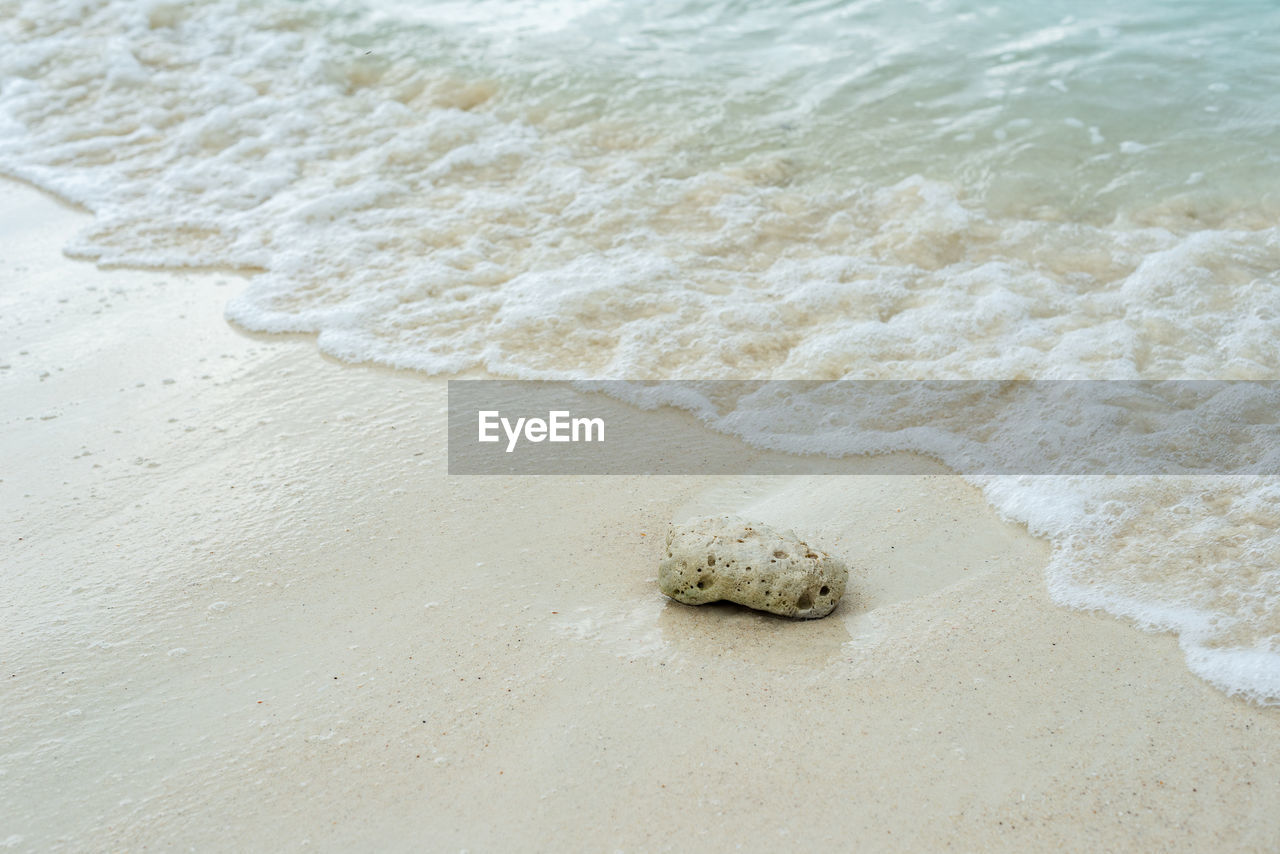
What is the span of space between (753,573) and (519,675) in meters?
0.64

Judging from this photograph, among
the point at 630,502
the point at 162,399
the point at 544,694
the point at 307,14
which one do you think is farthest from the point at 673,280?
the point at 307,14

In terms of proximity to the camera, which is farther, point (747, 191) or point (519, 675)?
point (747, 191)

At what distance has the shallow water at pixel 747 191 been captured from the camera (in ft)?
12.5

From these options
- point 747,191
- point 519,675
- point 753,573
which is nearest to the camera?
point 519,675

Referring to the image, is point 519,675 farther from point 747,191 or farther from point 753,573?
point 747,191

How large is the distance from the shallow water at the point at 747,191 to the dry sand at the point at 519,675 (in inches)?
14.1

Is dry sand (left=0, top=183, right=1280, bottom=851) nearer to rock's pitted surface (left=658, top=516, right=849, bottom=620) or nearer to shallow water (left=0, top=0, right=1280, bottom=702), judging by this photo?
rock's pitted surface (left=658, top=516, right=849, bottom=620)

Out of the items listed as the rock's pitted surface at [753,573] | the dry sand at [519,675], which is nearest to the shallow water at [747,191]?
the dry sand at [519,675]

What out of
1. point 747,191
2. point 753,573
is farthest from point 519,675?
point 747,191

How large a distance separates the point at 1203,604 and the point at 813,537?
1033mm

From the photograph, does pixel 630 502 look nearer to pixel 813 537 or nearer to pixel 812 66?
pixel 813 537

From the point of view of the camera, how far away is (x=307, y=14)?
7641mm

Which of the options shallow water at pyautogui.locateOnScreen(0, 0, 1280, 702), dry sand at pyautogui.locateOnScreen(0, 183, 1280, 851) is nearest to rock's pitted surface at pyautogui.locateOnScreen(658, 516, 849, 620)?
dry sand at pyautogui.locateOnScreen(0, 183, 1280, 851)

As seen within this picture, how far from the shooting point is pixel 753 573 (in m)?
2.61
